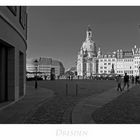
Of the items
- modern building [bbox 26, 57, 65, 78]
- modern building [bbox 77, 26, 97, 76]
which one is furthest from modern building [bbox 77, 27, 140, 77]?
modern building [bbox 26, 57, 65, 78]

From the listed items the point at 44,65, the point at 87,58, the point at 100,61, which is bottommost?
the point at 44,65

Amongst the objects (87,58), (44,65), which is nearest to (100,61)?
(87,58)

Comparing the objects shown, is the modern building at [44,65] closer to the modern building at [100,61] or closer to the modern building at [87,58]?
the modern building at [100,61]

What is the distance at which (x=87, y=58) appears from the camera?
526 feet

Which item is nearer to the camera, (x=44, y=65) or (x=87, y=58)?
(x=44, y=65)

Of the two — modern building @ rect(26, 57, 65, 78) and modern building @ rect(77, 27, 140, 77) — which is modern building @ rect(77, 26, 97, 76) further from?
modern building @ rect(26, 57, 65, 78)

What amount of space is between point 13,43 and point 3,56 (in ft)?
3.15

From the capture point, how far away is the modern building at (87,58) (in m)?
157

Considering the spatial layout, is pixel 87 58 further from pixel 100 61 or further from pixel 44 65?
pixel 44 65

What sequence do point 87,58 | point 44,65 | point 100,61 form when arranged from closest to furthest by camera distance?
point 44,65 → point 100,61 → point 87,58

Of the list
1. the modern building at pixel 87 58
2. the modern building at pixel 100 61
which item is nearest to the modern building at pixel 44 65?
the modern building at pixel 100 61

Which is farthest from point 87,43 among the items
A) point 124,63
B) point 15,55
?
point 15,55
